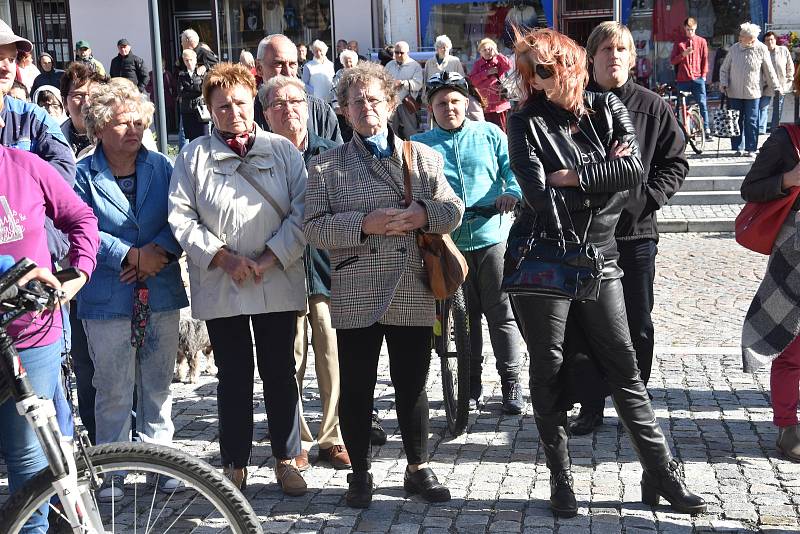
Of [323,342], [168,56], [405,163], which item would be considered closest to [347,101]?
[405,163]

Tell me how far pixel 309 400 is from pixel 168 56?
19513mm

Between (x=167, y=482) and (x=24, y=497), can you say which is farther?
(x=167, y=482)

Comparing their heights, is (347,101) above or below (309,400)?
above

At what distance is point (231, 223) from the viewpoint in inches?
196

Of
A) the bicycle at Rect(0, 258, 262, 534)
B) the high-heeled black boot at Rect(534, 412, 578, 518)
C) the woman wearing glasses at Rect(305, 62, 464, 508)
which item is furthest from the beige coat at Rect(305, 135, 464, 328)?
A: the bicycle at Rect(0, 258, 262, 534)

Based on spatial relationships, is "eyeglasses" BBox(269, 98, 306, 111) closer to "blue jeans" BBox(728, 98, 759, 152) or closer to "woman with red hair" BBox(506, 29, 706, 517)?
"woman with red hair" BBox(506, 29, 706, 517)

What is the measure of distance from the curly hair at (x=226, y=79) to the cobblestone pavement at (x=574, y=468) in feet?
6.43

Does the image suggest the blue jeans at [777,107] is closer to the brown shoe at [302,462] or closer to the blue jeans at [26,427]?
the brown shoe at [302,462]

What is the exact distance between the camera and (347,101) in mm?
4918

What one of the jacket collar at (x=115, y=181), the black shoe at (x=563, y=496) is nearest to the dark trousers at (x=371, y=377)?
the black shoe at (x=563, y=496)

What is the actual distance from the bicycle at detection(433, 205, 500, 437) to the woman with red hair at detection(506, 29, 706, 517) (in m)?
1.02

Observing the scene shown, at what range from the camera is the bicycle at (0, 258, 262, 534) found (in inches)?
125

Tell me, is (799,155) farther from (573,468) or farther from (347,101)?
(347,101)

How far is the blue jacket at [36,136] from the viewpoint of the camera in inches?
196
